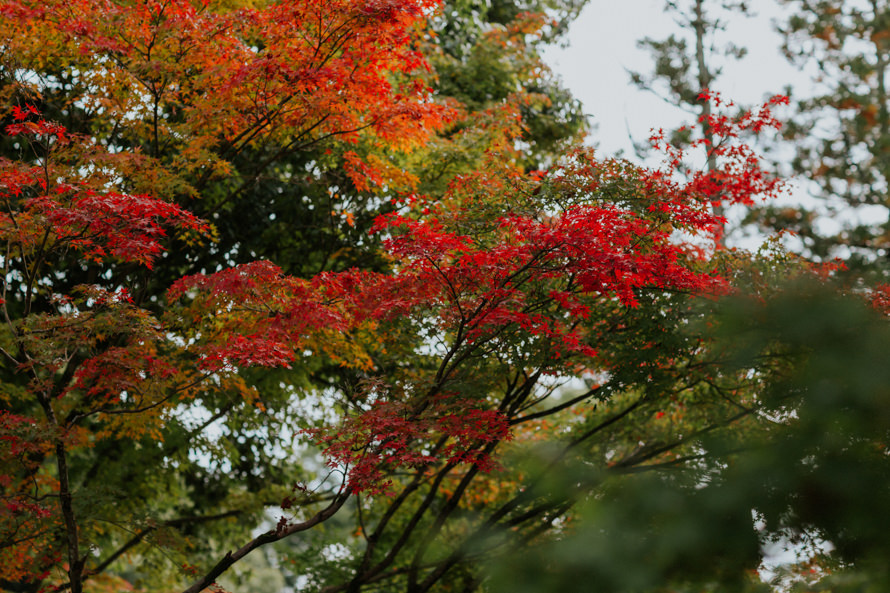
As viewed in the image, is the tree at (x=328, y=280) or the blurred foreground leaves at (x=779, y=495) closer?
the blurred foreground leaves at (x=779, y=495)

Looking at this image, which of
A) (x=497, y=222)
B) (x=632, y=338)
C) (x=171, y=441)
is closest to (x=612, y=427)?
(x=632, y=338)

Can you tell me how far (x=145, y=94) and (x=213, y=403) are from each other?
3.28 m

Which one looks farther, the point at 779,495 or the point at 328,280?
the point at 328,280

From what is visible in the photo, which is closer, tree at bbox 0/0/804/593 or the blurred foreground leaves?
the blurred foreground leaves

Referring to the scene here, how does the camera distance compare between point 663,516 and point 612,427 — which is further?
point 612,427

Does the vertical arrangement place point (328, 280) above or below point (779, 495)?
above

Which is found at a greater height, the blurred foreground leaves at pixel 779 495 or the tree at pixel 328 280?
the tree at pixel 328 280

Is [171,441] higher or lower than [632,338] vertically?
higher

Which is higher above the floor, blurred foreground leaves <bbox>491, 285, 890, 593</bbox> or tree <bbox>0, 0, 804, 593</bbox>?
tree <bbox>0, 0, 804, 593</bbox>

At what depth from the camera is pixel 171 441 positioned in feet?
28.6

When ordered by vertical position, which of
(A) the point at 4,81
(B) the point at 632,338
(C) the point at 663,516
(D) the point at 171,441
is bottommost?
(C) the point at 663,516

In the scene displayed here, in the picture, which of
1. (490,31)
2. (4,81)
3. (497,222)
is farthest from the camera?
(490,31)

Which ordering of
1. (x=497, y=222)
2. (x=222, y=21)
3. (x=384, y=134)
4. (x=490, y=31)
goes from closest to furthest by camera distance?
1. (x=497, y=222)
2. (x=222, y=21)
3. (x=384, y=134)
4. (x=490, y=31)

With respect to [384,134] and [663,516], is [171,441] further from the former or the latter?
[663,516]
